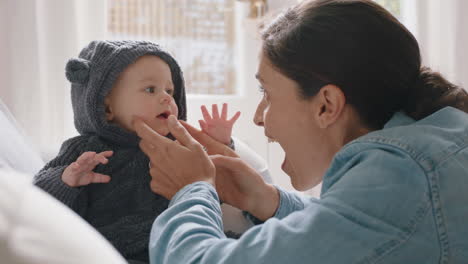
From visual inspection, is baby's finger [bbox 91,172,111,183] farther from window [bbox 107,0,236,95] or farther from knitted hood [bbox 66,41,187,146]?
window [bbox 107,0,236,95]

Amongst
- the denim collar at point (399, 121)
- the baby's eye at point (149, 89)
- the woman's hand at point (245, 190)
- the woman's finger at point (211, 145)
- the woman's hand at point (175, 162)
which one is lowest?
the woman's hand at point (245, 190)

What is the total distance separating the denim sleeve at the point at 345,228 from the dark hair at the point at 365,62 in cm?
21

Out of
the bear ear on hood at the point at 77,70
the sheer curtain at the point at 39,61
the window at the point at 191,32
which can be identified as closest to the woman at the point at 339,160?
the bear ear on hood at the point at 77,70

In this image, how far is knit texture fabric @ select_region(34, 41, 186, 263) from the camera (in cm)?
121

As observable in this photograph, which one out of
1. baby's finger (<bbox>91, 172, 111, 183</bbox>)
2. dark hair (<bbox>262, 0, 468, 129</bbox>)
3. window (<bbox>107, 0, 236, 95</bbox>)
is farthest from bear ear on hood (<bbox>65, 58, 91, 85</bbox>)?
window (<bbox>107, 0, 236, 95</bbox>)

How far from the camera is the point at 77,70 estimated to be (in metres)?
1.35

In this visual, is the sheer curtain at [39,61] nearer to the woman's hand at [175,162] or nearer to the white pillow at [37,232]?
→ the woman's hand at [175,162]

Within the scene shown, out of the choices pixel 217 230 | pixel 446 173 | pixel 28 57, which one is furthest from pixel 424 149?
pixel 28 57

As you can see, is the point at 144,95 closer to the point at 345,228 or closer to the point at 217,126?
the point at 217,126

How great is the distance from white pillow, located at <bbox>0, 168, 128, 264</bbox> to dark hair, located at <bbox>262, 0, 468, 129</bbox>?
2.35 feet

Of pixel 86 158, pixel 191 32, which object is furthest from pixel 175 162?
pixel 191 32

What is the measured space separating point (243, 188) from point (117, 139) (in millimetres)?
350

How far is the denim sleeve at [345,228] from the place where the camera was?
77 cm

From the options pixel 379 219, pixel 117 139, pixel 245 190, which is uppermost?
pixel 379 219
